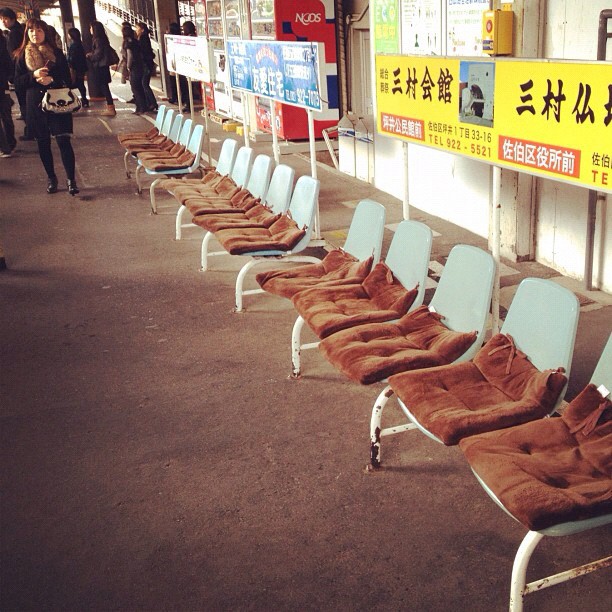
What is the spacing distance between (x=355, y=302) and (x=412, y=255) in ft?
1.19

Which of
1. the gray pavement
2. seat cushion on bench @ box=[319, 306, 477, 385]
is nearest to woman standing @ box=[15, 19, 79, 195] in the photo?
the gray pavement

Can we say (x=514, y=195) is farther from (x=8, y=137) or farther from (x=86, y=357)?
(x=8, y=137)

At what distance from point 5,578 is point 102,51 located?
44.6 feet

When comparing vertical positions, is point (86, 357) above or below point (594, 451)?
below

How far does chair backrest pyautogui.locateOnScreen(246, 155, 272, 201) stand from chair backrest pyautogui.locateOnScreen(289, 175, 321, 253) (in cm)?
64

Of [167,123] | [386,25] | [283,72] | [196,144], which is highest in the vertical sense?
[386,25]

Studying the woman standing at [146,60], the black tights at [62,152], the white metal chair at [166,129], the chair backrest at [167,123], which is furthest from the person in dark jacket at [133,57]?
the black tights at [62,152]

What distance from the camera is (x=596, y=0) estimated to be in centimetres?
438

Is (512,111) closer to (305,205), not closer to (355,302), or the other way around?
(355,302)

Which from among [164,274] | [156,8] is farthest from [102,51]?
[164,274]

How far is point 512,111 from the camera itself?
3137 millimetres

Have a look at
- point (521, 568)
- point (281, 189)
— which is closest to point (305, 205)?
point (281, 189)

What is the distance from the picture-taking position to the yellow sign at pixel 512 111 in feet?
8.95

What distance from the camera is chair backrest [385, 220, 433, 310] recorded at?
11.6 ft
